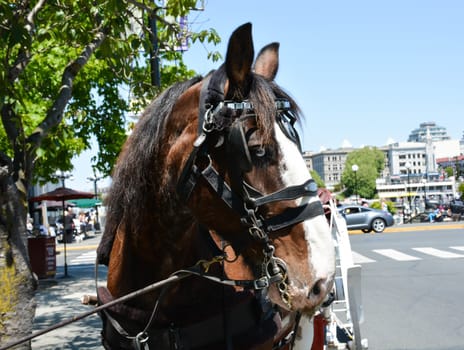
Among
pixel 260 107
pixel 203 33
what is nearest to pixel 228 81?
pixel 260 107

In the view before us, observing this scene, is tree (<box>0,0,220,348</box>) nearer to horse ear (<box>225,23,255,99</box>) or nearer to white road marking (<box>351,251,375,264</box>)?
horse ear (<box>225,23,255,99</box>)

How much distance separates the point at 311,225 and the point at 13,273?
2.76 meters

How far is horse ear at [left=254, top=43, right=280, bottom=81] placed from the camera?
7.81 ft

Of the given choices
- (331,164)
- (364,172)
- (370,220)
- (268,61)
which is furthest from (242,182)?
(331,164)

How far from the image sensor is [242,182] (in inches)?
77.5

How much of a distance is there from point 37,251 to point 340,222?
38.3 ft

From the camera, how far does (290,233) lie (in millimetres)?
1913

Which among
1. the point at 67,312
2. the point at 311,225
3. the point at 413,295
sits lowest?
the point at 413,295

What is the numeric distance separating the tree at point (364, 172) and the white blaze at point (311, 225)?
102 m

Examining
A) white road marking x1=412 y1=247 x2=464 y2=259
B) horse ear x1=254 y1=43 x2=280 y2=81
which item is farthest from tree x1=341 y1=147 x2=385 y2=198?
horse ear x1=254 y1=43 x2=280 y2=81

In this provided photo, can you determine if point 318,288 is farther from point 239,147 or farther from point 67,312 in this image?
point 67,312

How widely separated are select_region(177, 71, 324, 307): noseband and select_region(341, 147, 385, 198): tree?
4029 inches

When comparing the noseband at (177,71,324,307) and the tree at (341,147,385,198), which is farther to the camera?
the tree at (341,147,385,198)

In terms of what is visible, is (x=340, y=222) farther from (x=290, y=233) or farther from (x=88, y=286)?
(x=88, y=286)
